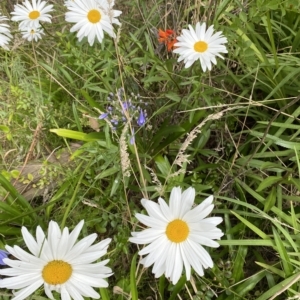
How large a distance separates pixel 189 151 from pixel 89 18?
57 centimetres

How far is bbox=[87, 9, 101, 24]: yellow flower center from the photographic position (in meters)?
1.40

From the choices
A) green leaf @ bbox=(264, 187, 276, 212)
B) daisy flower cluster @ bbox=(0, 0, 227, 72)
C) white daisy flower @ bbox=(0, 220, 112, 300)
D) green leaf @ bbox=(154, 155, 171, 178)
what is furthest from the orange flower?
white daisy flower @ bbox=(0, 220, 112, 300)

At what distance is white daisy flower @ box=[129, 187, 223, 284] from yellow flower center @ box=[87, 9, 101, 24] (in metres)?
0.74

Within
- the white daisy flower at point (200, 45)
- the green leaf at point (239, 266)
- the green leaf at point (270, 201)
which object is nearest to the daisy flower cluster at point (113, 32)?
the white daisy flower at point (200, 45)

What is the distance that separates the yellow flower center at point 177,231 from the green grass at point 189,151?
0.21 meters

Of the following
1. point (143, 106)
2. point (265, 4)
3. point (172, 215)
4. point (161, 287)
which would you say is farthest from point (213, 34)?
point (161, 287)

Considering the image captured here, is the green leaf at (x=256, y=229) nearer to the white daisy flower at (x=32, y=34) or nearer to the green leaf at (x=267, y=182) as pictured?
the green leaf at (x=267, y=182)

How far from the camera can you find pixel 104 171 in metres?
1.38

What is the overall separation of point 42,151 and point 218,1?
0.89 metres

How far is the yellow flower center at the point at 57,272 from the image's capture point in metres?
0.89

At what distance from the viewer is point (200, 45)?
1.32 meters

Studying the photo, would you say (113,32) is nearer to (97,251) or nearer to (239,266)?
(97,251)

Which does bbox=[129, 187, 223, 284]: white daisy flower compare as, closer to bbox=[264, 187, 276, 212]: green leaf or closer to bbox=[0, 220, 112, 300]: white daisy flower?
bbox=[0, 220, 112, 300]: white daisy flower

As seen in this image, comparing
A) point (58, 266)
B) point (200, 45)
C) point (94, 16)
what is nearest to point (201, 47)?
point (200, 45)
